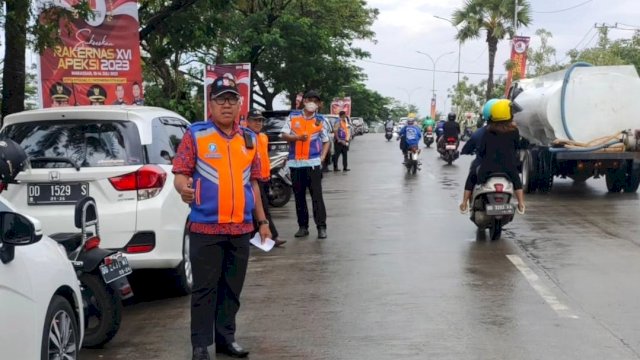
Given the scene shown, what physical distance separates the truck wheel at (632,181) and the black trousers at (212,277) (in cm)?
1236

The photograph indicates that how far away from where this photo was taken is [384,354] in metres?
5.55

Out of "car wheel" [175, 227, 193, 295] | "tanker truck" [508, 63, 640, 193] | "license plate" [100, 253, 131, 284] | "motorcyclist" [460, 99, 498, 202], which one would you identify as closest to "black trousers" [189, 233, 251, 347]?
"license plate" [100, 253, 131, 284]

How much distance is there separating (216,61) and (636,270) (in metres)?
25.1

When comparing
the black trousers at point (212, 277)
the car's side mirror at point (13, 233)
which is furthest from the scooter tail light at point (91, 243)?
the car's side mirror at point (13, 233)

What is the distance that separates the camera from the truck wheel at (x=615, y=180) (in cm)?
1630

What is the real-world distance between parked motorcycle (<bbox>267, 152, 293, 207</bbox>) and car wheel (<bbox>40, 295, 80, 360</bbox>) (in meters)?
9.72

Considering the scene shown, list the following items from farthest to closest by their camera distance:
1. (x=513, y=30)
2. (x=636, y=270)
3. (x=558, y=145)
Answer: (x=513, y=30)
(x=558, y=145)
(x=636, y=270)

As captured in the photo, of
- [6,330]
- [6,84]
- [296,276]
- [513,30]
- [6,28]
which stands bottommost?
[296,276]

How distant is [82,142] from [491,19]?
133ft

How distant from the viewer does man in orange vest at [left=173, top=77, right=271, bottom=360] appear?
530 cm

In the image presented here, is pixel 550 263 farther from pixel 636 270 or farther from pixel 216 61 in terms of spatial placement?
pixel 216 61

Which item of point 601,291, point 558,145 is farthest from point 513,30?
point 601,291

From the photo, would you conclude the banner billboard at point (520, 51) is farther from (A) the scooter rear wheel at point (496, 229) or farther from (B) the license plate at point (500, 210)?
(B) the license plate at point (500, 210)

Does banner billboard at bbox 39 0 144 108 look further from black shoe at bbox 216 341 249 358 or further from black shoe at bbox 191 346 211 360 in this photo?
black shoe at bbox 191 346 211 360
